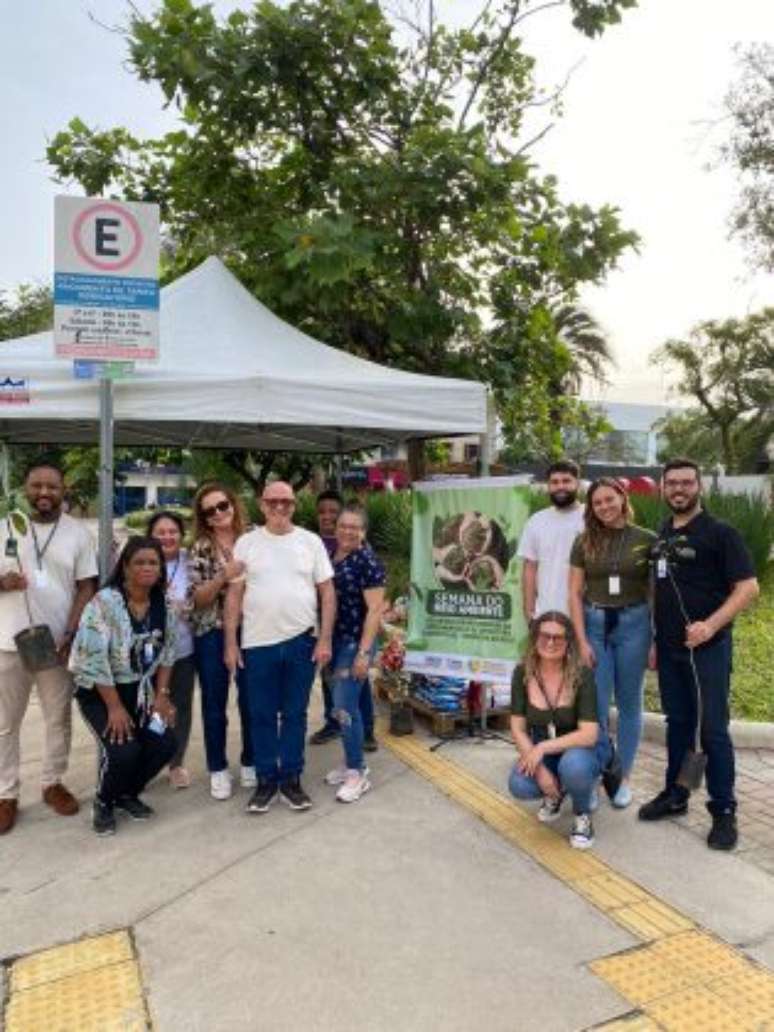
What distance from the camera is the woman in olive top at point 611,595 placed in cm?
421

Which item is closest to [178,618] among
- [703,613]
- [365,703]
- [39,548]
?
[39,548]

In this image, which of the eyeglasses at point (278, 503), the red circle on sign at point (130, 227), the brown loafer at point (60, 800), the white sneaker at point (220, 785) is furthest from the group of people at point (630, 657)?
the red circle on sign at point (130, 227)

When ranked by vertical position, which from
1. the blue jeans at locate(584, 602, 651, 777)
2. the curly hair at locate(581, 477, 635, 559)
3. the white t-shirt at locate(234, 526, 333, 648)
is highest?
the curly hair at locate(581, 477, 635, 559)

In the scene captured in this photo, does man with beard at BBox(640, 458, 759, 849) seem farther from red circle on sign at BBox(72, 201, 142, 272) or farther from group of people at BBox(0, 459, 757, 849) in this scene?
red circle on sign at BBox(72, 201, 142, 272)

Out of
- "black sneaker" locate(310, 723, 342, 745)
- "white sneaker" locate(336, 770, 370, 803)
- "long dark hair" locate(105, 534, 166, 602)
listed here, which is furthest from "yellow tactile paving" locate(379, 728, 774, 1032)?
"long dark hair" locate(105, 534, 166, 602)

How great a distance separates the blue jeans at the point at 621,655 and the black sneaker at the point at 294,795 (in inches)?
61.7

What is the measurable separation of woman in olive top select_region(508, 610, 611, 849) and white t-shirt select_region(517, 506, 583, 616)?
0.58m

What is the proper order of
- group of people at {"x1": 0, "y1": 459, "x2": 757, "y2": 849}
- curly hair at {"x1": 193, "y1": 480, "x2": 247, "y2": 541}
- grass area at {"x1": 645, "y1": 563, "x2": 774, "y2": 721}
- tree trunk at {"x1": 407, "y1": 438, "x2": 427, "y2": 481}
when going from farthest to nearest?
tree trunk at {"x1": 407, "y1": 438, "x2": 427, "y2": 481}
grass area at {"x1": 645, "y1": 563, "x2": 774, "y2": 721}
curly hair at {"x1": 193, "y1": 480, "x2": 247, "y2": 541}
group of people at {"x1": 0, "y1": 459, "x2": 757, "y2": 849}

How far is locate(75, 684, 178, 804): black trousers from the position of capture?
4070 millimetres

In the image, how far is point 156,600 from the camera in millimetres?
4254

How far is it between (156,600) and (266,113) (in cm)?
491

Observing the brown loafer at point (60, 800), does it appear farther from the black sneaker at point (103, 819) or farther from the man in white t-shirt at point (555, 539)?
the man in white t-shirt at point (555, 539)

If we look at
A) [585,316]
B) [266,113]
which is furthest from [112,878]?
[585,316]

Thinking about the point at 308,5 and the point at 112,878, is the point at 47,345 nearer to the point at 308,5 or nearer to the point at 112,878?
the point at 112,878
